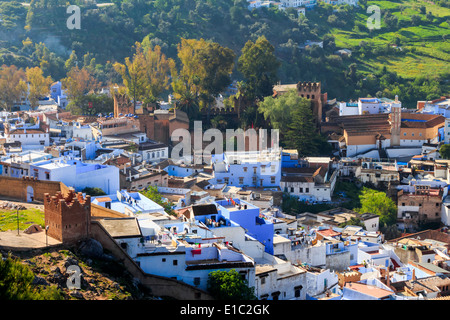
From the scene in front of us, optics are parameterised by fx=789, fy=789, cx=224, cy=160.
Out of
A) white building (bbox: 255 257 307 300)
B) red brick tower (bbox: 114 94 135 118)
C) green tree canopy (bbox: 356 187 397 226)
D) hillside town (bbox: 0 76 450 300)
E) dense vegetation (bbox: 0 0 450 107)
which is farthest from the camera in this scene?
dense vegetation (bbox: 0 0 450 107)

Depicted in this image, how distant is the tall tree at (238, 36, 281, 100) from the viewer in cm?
4334

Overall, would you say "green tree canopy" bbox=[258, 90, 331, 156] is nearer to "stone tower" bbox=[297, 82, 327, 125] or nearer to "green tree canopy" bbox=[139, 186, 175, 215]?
"stone tower" bbox=[297, 82, 327, 125]

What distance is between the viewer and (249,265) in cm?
2145

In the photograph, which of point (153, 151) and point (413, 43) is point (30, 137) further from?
point (413, 43)

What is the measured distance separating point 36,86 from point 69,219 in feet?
99.0

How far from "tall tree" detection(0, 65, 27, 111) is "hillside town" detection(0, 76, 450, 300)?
77cm

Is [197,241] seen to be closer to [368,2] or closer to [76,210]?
[76,210]

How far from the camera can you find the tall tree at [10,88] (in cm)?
4766

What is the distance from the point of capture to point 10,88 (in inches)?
1889

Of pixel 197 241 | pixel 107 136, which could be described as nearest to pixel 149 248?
pixel 197 241

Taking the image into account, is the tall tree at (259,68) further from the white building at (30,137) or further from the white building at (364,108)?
the white building at (30,137)

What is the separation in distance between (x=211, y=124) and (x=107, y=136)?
21.7 ft

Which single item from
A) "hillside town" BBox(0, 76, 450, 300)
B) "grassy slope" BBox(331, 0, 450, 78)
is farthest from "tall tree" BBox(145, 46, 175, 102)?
"grassy slope" BBox(331, 0, 450, 78)

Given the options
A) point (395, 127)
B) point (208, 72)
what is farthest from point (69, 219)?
point (395, 127)
